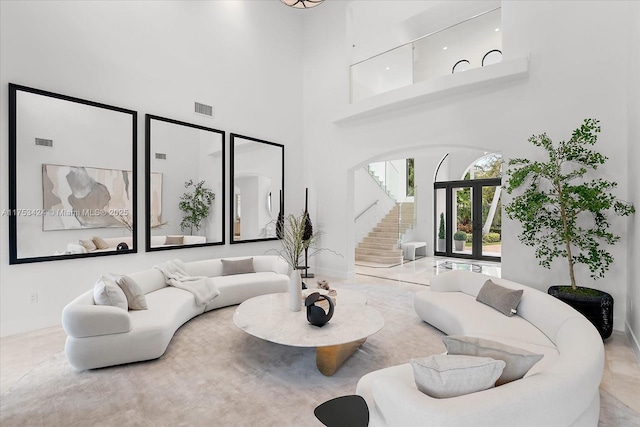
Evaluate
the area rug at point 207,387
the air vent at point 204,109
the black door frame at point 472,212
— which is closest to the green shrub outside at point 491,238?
the black door frame at point 472,212

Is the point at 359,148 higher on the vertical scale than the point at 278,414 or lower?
higher

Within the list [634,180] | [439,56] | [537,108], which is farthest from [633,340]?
[439,56]

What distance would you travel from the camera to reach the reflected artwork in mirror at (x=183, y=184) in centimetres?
503

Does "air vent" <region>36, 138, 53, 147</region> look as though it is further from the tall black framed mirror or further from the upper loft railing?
the upper loft railing

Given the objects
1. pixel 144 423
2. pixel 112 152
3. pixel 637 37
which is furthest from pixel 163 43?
pixel 637 37

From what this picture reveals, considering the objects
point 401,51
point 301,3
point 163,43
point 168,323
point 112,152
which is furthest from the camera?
point 401,51

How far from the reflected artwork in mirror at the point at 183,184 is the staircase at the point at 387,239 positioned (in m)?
Answer: 4.72

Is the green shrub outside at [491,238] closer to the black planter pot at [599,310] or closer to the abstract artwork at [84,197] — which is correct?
the black planter pot at [599,310]

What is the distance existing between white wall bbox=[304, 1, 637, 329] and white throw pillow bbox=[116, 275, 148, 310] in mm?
4262

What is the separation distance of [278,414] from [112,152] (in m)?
4.24

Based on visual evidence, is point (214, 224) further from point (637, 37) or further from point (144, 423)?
point (637, 37)

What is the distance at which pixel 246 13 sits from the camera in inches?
256

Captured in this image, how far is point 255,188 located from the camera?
657 cm

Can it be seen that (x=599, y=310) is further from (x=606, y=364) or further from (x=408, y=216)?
(x=408, y=216)
